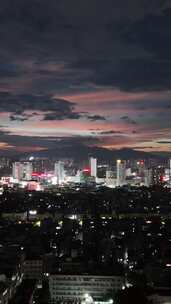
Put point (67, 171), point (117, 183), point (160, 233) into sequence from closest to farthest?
point (160, 233) → point (117, 183) → point (67, 171)

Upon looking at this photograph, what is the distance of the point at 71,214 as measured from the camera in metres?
19.3

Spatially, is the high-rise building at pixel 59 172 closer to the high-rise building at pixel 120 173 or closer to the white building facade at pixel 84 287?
the high-rise building at pixel 120 173

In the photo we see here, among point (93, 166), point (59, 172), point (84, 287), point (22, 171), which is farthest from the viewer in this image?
point (93, 166)

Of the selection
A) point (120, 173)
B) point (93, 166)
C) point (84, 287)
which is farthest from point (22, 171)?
point (84, 287)

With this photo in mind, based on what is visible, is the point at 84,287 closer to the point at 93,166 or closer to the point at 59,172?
the point at 59,172

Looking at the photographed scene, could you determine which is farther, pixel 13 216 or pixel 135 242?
pixel 13 216

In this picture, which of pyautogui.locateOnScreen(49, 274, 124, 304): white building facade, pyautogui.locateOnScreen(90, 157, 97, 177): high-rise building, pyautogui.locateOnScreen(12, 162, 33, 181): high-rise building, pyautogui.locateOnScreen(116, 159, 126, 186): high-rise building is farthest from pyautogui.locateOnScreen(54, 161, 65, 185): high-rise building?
pyautogui.locateOnScreen(49, 274, 124, 304): white building facade

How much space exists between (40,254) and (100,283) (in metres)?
2.31

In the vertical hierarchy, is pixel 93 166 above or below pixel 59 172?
above

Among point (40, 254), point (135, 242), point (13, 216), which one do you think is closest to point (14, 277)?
point (40, 254)

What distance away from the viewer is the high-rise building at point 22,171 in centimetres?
3709

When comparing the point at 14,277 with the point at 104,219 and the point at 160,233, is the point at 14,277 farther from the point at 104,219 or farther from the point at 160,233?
the point at 104,219

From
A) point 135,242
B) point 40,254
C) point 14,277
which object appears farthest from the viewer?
point 135,242

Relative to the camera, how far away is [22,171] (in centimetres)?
3731
